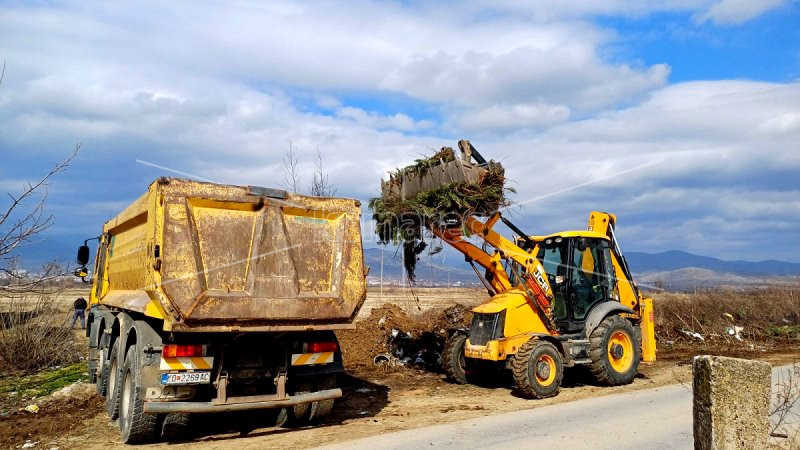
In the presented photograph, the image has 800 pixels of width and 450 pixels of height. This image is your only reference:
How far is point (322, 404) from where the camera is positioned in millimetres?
8211

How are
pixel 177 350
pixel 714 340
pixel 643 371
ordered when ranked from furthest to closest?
pixel 714 340, pixel 643 371, pixel 177 350

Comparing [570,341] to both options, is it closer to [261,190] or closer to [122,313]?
[261,190]

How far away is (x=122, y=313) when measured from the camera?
849cm

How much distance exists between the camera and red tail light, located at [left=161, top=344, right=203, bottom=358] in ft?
22.8

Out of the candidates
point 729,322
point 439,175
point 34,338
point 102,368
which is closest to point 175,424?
point 102,368

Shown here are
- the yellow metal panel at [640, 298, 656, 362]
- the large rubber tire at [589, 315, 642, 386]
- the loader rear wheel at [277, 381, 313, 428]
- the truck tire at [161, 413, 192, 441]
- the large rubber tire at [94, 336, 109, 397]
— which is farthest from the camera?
the yellow metal panel at [640, 298, 656, 362]

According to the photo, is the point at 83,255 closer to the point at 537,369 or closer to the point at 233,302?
the point at 233,302

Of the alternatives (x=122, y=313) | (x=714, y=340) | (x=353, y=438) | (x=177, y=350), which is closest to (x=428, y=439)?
(x=353, y=438)

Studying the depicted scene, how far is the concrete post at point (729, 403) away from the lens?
4113 mm

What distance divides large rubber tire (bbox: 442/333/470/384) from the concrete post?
7.31m

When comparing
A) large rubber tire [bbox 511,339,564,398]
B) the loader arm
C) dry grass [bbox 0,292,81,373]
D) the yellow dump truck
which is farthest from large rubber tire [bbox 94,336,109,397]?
large rubber tire [bbox 511,339,564,398]

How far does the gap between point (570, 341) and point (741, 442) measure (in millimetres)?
6771

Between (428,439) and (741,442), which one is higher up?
(741,442)

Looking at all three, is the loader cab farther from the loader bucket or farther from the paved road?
the loader bucket
